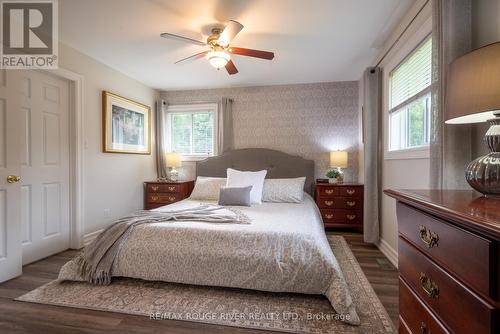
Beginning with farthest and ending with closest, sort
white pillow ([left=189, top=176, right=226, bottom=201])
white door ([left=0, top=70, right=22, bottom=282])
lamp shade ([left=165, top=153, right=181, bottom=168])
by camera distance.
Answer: lamp shade ([left=165, top=153, right=181, bottom=168]) < white pillow ([left=189, top=176, right=226, bottom=201]) < white door ([left=0, top=70, right=22, bottom=282])

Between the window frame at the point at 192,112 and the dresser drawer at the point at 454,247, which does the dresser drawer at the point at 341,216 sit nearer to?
the window frame at the point at 192,112

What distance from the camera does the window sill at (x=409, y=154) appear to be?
205 centimetres

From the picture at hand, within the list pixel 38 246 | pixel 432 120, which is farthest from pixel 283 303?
pixel 38 246

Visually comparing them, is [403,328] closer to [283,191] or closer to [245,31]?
[283,191]

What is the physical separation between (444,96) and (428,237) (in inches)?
39.4

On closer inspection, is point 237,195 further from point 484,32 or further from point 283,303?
point 484,32

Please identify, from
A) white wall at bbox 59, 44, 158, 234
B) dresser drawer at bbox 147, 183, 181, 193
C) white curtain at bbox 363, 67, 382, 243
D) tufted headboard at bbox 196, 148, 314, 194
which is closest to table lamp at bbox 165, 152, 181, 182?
dresser drawer at bbox 147, 183, 181, 193

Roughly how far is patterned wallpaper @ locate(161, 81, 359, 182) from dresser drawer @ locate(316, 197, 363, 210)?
0.55 metres

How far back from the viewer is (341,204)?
375 centimetres

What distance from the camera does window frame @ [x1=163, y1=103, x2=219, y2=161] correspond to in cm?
452

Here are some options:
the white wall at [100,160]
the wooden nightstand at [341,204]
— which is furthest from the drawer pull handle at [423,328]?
the white wall at [100,160]

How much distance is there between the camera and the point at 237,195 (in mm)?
3070

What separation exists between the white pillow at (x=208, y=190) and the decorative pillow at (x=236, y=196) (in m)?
0.53

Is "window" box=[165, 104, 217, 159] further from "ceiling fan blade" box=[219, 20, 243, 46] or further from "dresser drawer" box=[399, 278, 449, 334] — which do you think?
"dresser drawer" box=[399, 278, 449, 334]
